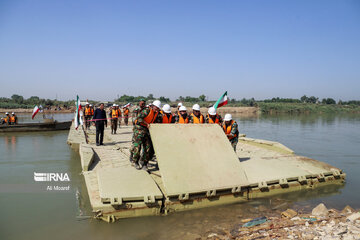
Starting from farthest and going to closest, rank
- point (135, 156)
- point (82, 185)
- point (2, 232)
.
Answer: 1. point (82, 185)
2. point (135, 156)
3. point (2, 232)

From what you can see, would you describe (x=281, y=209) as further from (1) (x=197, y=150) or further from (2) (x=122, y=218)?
(2) (x=122, y=218)

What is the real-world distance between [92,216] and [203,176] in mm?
2216

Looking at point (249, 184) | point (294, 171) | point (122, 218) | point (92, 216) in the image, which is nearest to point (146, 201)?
point (122, 218)

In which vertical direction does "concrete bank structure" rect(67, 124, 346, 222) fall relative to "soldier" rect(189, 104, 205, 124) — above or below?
below

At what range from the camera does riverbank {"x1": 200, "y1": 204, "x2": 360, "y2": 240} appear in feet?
11.7

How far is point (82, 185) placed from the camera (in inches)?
257

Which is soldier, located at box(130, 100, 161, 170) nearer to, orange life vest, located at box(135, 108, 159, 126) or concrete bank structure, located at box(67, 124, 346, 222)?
orange life vest, located at box(135, 108, 159, 126)

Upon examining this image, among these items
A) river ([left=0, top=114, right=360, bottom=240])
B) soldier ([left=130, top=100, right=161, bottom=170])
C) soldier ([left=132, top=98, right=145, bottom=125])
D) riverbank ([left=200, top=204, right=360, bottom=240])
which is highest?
soldier ([left=132, top=98, right=145, bottom=125])

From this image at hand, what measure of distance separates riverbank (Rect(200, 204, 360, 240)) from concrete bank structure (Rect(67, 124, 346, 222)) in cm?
79

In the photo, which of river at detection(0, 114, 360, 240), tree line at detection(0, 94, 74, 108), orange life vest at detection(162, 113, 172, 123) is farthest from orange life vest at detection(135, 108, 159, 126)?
tree line at detection(0, 94, 74, 108)

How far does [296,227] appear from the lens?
3920mm

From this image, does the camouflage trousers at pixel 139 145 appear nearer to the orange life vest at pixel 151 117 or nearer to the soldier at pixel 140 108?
the orange life vest at pixel 151 117

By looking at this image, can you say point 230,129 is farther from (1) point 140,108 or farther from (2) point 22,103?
(2) point 22,103

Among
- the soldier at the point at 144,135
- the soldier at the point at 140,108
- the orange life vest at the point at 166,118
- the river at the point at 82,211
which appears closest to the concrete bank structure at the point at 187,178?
the river at the point at 82,211
